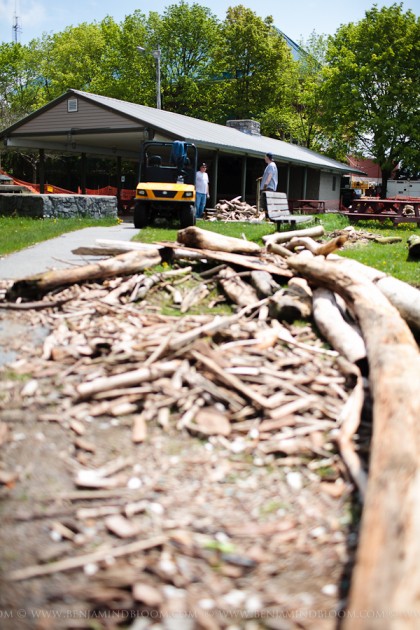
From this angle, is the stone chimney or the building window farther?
the stone chimney

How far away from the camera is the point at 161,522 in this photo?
289 centimetres

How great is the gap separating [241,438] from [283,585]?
1292mm

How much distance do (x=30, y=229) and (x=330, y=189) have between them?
31321 millimetres

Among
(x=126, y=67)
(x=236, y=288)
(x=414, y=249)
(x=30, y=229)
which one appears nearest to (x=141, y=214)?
(x=30, y=229)

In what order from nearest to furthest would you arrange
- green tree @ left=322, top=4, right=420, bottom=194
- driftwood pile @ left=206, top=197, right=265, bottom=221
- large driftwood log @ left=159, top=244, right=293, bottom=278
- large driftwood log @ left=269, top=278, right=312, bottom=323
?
large driftwood log @ left=269, top=278, right=312, bottom=323, large driftwood log @ left=159, top=244, right=293, bottom=278, driftwood pile @ left=206, top=197, right=265, bottom=221, green tree @ left=322, top=4, right=420, bottom=194

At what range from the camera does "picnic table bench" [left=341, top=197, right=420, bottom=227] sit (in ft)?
71.5

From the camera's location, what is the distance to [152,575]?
8.37ft

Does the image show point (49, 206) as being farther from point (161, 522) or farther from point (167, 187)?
point (161, 522)

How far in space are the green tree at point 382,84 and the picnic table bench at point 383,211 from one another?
17.1m

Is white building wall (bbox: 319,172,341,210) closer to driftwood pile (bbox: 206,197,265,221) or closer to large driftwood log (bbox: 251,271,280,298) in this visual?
driftwood pile (bbox: 206,197,265,221)

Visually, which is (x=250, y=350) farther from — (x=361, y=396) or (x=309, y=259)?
(x=309, y=259)

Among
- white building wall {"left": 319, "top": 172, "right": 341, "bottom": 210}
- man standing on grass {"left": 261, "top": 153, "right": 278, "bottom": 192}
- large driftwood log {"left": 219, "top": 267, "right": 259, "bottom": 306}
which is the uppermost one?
white building wall {"left": 319, "top": 172, "right": 341, "bottom": 210}

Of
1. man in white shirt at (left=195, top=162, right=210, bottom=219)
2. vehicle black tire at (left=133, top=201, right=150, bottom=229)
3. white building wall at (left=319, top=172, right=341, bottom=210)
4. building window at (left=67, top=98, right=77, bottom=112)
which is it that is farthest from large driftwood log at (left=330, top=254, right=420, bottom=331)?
white building wall at (left=319, top=172, right=341, bottom=210)

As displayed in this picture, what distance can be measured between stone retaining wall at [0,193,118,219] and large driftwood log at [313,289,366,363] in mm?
12718
